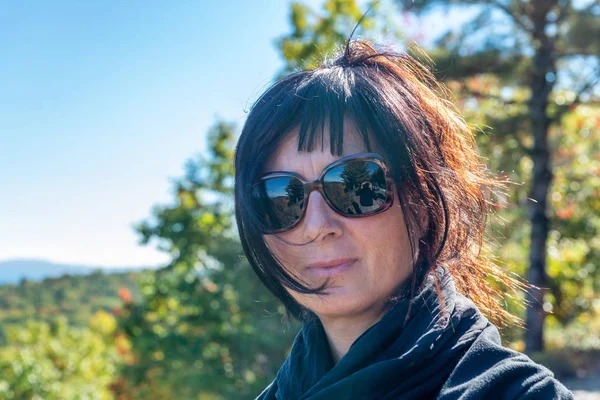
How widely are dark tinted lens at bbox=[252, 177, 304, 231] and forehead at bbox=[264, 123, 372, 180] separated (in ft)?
0.11

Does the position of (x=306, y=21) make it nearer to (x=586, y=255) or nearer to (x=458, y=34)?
(x=458, y=34)

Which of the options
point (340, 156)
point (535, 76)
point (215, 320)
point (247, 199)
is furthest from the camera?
point (215, 320)

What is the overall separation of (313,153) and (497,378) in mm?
562

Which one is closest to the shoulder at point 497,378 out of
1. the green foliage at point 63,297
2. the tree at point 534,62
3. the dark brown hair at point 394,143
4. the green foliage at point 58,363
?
the dark brown hair at point 394,143

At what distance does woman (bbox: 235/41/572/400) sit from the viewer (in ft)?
3.47

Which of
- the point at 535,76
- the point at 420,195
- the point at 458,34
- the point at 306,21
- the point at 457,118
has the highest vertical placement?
the point at 306,21

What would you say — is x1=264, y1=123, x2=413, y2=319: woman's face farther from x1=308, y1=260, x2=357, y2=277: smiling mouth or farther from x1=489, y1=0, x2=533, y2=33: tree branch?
x1=489, y1=0, x2=533, y2=33: tree branch

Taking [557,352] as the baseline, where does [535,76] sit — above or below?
above

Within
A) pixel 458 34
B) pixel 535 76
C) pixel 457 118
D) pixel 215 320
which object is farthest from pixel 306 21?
pixel 457 118

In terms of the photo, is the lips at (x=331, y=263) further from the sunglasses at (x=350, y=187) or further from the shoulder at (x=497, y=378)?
the shoulder at (x=497, y=378)

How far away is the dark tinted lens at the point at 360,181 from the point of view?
1.15m

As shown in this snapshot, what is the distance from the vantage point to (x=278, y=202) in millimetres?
1229

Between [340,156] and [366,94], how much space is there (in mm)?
→ 147

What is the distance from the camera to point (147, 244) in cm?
1168
